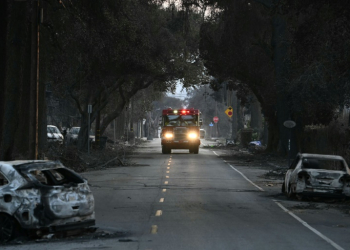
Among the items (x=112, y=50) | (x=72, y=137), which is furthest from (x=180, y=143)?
(x=112, y=50)

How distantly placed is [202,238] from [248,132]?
57.7 m

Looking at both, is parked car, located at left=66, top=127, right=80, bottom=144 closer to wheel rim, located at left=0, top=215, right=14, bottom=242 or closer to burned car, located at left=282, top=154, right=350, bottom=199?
burned car, located at left=282, top=154, right=350, bottom=199

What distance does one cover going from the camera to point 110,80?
173 ft

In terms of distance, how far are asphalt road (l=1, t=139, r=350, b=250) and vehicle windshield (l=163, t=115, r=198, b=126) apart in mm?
26337

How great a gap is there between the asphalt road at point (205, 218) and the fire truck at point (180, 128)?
25.9 metres

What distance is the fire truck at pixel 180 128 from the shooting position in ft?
182

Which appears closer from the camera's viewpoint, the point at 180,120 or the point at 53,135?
the point at 180,120

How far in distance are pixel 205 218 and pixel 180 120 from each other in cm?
3947

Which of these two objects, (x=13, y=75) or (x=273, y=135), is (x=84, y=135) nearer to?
(x=273, y=135)

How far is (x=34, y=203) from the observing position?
41.2ft

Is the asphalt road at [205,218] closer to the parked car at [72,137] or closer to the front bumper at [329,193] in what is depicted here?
the front bumper at [329,193]

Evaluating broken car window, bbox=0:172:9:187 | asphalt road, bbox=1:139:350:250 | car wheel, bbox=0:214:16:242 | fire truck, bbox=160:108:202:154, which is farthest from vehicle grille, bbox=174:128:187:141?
car wheel, bbox=0:214:16:242

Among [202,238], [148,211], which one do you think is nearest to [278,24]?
[148,211]

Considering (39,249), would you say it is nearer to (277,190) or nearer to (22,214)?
(22,214)
